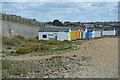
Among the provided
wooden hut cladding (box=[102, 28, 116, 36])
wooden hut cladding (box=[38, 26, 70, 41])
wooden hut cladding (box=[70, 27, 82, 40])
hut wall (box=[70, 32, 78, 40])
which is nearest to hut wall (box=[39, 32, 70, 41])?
wooden hut cladding (box=[38, 26, 70, 41])

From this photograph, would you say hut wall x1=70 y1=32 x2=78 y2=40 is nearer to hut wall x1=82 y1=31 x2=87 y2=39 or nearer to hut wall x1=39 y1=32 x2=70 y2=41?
hut wall x1=39 y1=32 x2=70 y2=41

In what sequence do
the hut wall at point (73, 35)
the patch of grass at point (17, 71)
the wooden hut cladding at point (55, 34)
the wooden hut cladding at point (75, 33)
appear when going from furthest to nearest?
the wooden hut cladding at point (75, 33)
the hut wall at point (73, 35)
the wooden hut cladding at point (55, 34)
the patch of grass at point (17, 71)

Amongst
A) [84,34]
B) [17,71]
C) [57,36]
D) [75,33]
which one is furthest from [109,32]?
[17,71]

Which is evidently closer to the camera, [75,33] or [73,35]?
[73,35]

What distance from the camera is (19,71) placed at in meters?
13.1

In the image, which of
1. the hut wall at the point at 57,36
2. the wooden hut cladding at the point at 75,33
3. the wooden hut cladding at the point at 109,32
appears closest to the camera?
the hut wall at the point at 57,36

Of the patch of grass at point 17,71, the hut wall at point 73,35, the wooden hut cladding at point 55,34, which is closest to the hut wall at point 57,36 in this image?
the wooden hut cladding at point 55,34

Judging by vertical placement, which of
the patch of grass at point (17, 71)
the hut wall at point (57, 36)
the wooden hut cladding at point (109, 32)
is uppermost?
the wooden hut cladding at point (109, 32)

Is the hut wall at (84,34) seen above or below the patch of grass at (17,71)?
above

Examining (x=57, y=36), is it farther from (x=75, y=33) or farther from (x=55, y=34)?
(x=75, y=33)

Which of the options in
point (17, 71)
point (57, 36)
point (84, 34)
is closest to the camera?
point (17, 71)

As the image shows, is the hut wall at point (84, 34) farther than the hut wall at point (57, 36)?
Yes

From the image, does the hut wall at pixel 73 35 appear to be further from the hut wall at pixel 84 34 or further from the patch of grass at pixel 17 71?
the patch of grass at pixel 17 71

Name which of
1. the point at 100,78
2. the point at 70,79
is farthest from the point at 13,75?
the point at 100,78
